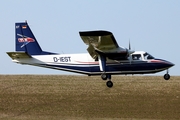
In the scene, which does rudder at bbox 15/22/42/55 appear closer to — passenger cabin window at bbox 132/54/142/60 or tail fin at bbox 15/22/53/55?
tail fin at bbox 15/22/53/55

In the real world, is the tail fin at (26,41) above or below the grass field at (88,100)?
above

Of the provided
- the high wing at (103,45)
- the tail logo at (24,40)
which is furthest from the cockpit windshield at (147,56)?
the tail logo at (24,40)

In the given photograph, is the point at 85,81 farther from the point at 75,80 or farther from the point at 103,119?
the point at 103,119

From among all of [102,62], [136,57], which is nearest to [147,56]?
[136,57]

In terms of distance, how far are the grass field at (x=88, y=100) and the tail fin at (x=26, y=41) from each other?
10.6 m

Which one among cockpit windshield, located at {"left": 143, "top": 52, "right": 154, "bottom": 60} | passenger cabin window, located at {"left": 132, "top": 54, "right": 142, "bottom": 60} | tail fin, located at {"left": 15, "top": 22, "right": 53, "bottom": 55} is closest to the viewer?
passenger cabin window, located at {"left": 132, "top": 54, "right": 142, "bottom": 60}

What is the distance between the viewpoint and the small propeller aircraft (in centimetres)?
3978

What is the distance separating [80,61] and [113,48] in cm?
342

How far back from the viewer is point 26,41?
43094 mm

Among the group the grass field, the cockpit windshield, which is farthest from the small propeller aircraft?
the grass field

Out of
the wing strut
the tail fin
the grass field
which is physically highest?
the tail fin

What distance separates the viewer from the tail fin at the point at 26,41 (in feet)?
140

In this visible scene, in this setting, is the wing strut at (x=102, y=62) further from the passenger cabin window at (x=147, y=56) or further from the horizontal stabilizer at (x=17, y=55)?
the horizontal stabilizer at (x=17, y=55)

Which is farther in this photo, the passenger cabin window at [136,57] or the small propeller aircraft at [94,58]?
the passenger cabin window at [136,57]
